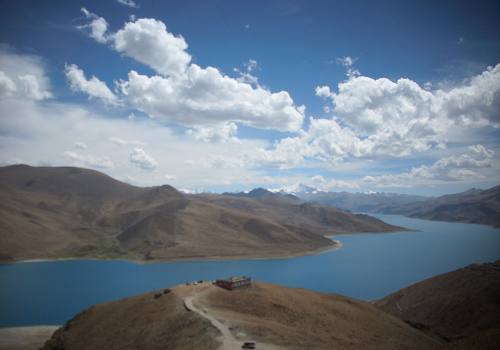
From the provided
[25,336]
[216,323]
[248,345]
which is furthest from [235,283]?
[25,336]

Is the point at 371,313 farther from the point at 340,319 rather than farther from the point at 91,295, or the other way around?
the point at 91,295

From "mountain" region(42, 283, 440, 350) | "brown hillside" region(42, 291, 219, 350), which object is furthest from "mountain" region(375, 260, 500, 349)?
"brown hillside" region(42, 291, 219, 350)

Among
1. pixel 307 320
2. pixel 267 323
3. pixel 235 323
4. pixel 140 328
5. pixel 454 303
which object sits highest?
pixel 235 323

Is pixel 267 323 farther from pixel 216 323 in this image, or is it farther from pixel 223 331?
pixel 223 331

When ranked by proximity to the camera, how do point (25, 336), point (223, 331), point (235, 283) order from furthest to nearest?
point (25, 336) < point (235, 283) < point (223, 331)

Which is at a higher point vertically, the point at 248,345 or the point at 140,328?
the point at 248,345

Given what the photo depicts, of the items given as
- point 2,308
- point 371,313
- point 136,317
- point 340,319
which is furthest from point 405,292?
point 2,308

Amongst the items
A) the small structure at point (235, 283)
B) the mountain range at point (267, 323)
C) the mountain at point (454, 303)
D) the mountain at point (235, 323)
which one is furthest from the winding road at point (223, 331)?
the mountain at point (454, 303)

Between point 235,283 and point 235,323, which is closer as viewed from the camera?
point 235,323
